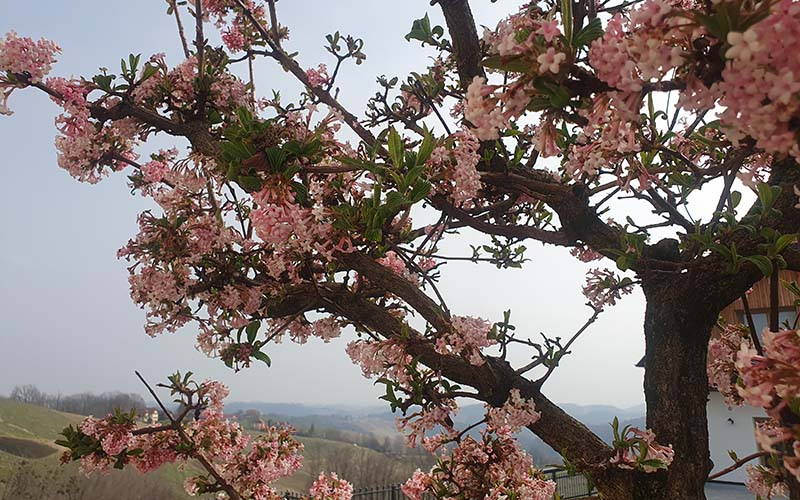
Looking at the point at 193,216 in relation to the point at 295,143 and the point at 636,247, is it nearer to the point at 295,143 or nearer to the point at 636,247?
the point at 295,143

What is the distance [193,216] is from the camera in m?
2.24

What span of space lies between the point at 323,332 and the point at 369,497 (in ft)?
25.9

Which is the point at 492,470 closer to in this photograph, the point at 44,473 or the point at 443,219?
the point at 443,219

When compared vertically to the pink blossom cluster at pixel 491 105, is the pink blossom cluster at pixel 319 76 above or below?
above

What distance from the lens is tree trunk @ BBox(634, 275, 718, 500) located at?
1573 millimetres

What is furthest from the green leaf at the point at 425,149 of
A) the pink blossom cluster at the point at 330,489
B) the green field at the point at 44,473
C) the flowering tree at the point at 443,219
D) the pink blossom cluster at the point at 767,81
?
the green field at the point at 44,473

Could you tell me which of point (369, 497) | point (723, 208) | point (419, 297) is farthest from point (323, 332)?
point (369, 497)

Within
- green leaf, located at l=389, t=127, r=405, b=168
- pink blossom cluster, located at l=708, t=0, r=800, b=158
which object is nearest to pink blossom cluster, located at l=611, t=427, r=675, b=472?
green leaf, located at l=389, t=127, r=405, b=168

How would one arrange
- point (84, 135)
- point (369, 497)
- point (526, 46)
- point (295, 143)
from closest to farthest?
1. point (526, 46)
2. point (295, 143)
3. point (84, 135)
4. point (369, 497)

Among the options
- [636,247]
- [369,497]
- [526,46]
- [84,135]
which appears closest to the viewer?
[526,46]

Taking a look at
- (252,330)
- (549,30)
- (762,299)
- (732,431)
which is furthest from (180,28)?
(732,431)

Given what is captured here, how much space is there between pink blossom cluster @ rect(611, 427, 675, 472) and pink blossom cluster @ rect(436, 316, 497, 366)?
0.50 m

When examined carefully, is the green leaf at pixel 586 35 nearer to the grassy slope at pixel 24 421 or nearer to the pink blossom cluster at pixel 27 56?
the pink blossom cluster at pixel 27 56

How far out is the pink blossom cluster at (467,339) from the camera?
1.80 meters
